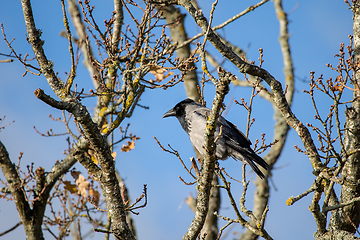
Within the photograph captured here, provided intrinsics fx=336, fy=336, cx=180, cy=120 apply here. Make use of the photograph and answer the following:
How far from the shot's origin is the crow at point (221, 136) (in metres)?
5.21

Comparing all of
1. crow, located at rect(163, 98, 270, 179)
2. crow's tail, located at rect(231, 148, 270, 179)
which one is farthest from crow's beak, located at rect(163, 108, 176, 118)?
crow's tail, located at rect(231, 148, 270, 179)

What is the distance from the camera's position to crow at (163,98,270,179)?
5210 mm

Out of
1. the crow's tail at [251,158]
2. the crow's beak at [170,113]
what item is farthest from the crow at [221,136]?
the crow's beak at [170,113]

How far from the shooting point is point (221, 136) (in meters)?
5.46

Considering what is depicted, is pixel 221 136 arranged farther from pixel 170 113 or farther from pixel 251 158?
pixel 170 113

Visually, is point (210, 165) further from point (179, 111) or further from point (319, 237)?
point (179, 111)

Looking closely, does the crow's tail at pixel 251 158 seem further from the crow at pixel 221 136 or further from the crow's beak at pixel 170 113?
the crow's beak at pixel 170 113

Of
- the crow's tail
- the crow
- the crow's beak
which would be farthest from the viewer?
the crow's beak

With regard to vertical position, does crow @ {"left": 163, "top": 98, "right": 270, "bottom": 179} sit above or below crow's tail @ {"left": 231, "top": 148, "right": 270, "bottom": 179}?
above

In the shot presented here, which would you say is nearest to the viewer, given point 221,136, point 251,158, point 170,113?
point 251,158

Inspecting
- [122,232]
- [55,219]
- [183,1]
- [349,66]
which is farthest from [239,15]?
[55,219]

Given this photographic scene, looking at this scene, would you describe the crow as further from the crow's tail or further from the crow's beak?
the crow's beak

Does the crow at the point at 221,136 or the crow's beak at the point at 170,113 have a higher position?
the crow's beak at the point at 170,113

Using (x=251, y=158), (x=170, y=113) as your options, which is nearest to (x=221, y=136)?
(x=251, y=158)
